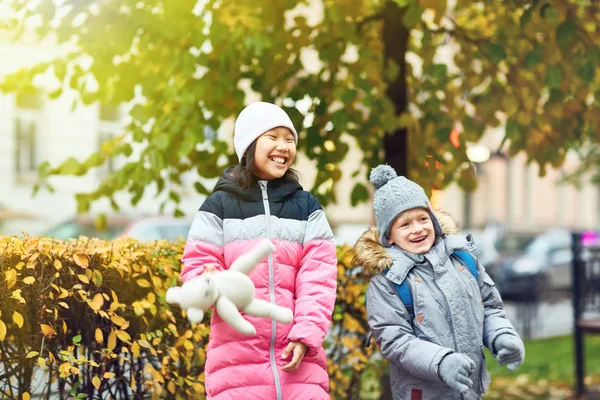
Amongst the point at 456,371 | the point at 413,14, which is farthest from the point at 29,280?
the point at 413,14

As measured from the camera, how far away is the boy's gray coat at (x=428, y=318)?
3381 millimetres

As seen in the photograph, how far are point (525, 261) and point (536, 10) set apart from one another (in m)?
14.7

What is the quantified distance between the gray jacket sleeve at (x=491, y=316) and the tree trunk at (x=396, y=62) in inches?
102

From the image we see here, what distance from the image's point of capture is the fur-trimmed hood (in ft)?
11.5

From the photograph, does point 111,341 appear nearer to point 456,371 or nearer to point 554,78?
point 456,371

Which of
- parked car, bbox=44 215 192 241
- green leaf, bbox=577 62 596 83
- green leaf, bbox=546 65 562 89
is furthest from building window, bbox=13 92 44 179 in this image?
green leaf, bbox=577 62 596 83

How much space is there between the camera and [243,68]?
6.60m

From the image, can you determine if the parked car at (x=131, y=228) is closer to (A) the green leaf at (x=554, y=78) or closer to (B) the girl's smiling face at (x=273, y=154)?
(A) the green leaf at (x=554, y=78)

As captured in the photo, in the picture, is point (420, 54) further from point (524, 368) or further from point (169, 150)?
point (524, 368)

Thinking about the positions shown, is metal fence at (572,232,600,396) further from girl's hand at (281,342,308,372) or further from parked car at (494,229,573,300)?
parked car at (494,229,573,300)

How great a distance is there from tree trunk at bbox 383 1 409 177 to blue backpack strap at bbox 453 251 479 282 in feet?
8.52

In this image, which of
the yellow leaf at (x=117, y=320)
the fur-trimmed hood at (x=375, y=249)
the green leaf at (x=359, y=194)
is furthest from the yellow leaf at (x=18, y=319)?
the green leaf at (x=359, y=194)

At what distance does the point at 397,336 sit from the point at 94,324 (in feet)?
4.64

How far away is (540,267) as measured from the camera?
20.1m
